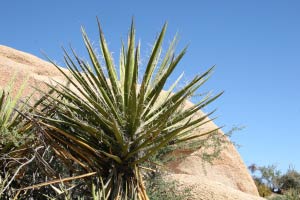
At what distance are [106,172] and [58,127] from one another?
3.24ft

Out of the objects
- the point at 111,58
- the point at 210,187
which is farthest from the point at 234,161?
the point at 111,58

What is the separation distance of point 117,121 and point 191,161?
30.0 feet

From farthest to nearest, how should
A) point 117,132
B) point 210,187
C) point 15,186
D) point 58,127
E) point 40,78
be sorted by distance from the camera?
1. point 40,78
2. point 210,187
3. point 15,186
4. point 58,127
5. point 117,132

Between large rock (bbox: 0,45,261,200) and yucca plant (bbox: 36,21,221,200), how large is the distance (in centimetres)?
509

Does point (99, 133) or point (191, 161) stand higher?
point (191, 161)

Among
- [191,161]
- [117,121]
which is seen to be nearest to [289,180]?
[191,161]

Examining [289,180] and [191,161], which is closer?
[191,161]

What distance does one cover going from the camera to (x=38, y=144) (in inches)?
291

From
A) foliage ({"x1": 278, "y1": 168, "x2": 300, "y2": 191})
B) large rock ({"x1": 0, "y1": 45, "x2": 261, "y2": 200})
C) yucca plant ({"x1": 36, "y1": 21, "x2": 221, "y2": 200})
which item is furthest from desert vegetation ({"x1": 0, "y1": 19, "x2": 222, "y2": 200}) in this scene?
foliage ({"x1": 278, "y1": 168, "x2": 300, "y2": 191})

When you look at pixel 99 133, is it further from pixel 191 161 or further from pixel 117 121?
pixel 191 161

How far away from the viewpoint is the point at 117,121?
281 inches

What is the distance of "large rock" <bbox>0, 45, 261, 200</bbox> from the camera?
14125mm

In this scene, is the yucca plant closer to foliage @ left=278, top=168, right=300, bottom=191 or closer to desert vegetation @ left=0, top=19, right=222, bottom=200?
desert vegetation @ left=0, top=19, right=222, bottom=200

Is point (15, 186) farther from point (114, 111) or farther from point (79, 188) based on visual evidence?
point (114, 111)
